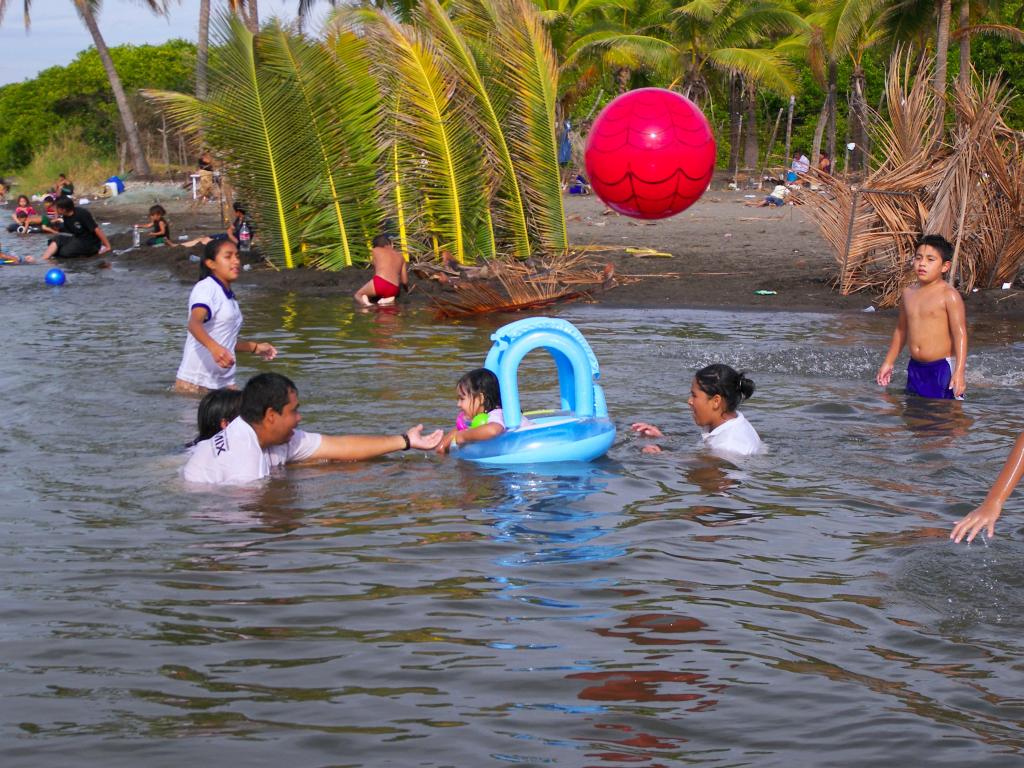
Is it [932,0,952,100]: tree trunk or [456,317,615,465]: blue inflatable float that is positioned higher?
[932,0,952,100]: tree trunk

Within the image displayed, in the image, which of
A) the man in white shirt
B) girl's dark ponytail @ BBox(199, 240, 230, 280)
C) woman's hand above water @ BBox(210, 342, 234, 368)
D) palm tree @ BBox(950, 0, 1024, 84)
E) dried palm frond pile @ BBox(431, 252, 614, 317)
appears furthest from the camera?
palm tree @ BBox(950, 0, 1024, 84)

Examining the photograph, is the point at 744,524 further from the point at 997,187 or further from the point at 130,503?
the point at 997,187

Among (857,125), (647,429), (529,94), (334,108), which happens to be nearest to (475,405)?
(647,429)

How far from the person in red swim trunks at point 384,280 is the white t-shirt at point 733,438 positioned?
9.65 metres

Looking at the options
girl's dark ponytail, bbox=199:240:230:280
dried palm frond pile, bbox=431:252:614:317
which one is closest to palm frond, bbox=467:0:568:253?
dried palm frond pile, bbox=431:252:614:317

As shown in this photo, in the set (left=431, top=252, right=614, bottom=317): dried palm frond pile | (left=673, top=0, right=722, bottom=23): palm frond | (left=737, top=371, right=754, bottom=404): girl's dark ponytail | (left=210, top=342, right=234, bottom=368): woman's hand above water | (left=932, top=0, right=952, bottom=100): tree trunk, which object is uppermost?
(left=673, top=0, right=722, bottom=23): palm frond

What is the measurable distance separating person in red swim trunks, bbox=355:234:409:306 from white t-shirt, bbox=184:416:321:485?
32.2 feet

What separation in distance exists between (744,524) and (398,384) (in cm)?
500

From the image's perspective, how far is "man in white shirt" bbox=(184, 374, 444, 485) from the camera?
7.21 m

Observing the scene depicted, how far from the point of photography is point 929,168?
15.7 m

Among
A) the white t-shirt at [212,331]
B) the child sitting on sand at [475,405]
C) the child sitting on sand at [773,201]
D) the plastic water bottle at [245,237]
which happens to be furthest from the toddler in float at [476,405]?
the child sitting on sand at [773,201]

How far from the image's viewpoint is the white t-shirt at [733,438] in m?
8.27

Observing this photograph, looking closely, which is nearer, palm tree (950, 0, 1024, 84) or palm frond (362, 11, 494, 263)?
palm frond (362, 11, 494, 263)

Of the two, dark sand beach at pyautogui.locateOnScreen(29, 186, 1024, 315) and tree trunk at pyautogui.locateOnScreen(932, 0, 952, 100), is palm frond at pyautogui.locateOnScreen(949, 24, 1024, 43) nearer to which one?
tree trunk at pyautogui.locateOnScreen(932, 0, 952, 100)
